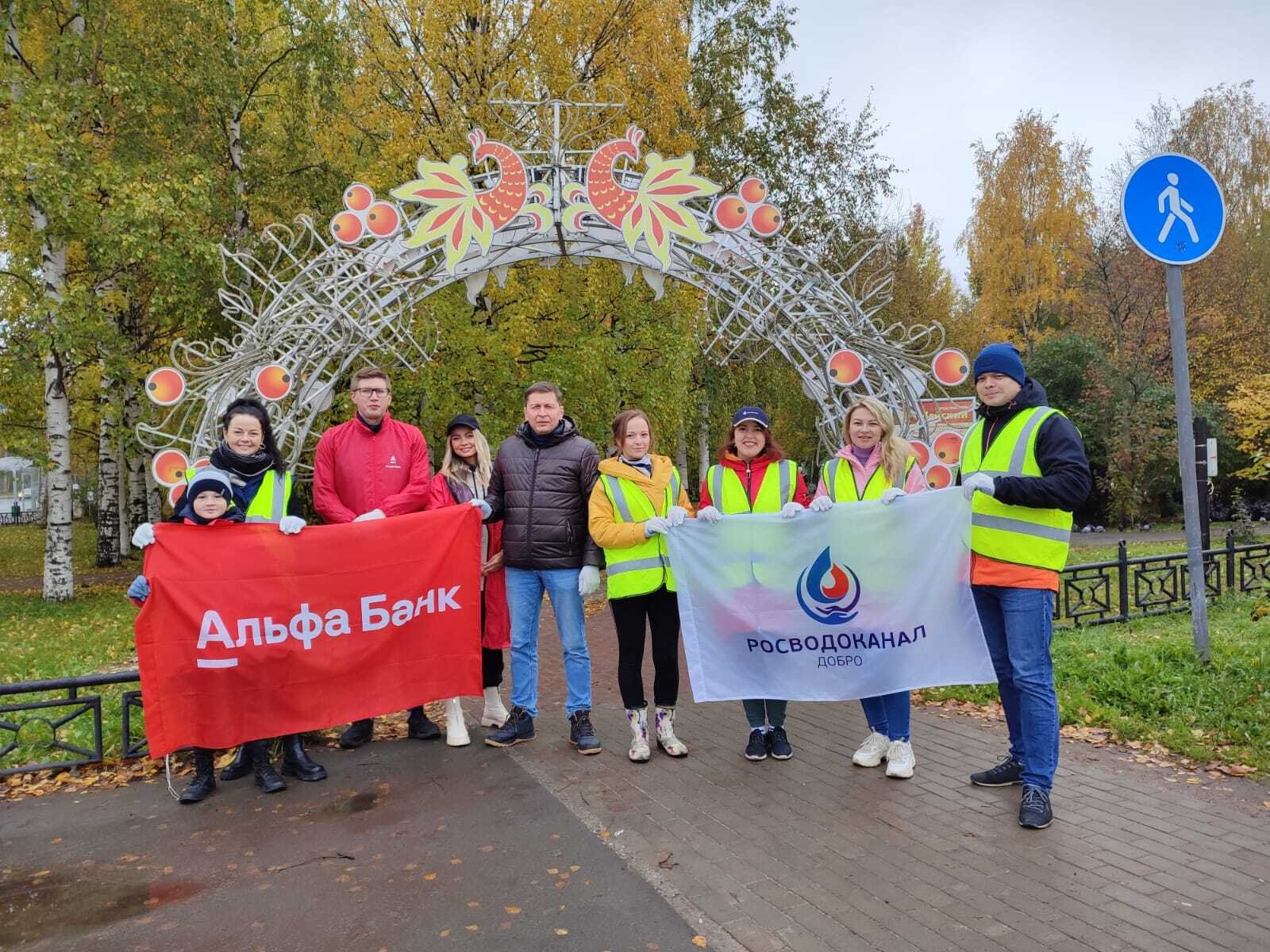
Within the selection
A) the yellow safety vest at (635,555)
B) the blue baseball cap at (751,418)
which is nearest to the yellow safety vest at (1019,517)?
the blue baseball cap at (751,418)

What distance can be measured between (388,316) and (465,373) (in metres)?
5.60

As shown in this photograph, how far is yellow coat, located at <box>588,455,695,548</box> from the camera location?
16.2 ft

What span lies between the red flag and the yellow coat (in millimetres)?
848

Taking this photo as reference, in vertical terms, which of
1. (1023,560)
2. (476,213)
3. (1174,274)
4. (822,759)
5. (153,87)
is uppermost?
(153,87)

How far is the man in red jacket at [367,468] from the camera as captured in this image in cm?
540

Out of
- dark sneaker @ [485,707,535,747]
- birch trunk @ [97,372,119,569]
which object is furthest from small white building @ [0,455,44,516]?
dark sneaker @ [485,707,535,747]

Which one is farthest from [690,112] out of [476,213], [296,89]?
[476,213]

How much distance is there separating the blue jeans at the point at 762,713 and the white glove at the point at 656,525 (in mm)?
1177

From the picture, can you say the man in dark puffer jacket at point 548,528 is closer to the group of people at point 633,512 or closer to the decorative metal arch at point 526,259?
the group of people at point 633,512

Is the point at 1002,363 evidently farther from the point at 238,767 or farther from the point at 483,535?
the point at 238,767

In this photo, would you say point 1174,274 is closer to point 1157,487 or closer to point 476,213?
point 476,213

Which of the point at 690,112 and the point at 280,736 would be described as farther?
the point at 690,112

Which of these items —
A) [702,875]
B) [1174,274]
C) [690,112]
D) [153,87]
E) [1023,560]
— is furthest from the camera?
[690,112]

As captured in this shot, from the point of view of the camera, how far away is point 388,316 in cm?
761
